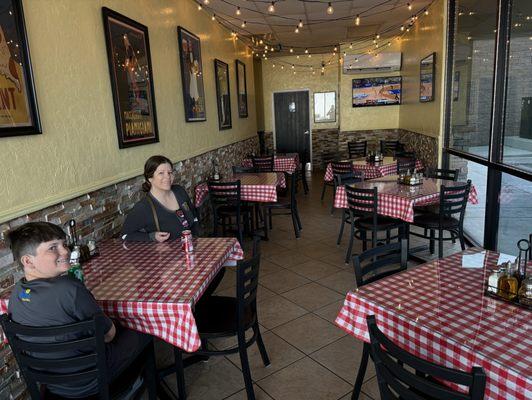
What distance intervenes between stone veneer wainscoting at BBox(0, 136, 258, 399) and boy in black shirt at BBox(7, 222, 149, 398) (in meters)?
0.52

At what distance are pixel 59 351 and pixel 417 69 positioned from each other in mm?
7629

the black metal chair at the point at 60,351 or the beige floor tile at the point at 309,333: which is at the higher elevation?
the black metal chair at the point at 60,351

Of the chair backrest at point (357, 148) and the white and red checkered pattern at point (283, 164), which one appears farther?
the chair backrest at point (357, 148)

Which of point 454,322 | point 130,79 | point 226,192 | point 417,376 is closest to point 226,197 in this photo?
point 226,192

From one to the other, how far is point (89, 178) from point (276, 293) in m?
1.90

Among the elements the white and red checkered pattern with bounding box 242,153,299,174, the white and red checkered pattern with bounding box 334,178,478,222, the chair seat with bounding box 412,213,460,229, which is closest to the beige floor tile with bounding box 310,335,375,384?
the white and red checkered pattern with bounding box 334,178,478,222

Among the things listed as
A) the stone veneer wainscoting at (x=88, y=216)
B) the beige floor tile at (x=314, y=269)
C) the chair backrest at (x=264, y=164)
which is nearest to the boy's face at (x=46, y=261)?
the stone veneer wainscoting at (x=88, y=216)

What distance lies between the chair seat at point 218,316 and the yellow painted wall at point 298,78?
890 centimetres

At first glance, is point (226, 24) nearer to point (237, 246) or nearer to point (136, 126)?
point (136, 126)

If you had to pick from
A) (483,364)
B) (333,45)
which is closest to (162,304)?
(483,364)

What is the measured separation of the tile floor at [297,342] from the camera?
247 centimetres

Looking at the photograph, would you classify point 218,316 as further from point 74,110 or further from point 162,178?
point 74,110

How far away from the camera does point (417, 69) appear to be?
298 inches

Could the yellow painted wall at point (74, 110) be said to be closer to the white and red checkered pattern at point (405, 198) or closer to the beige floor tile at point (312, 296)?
the beige floor tile at point (312, 296)
